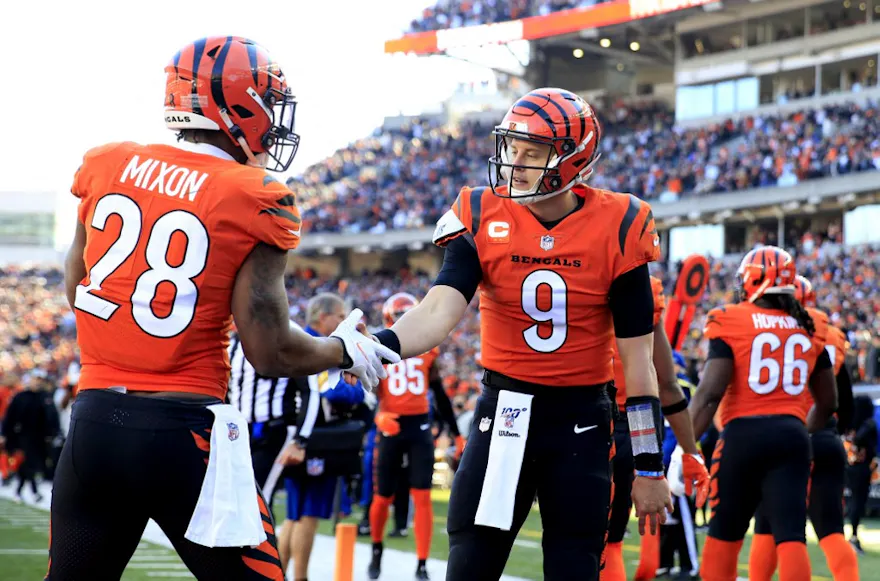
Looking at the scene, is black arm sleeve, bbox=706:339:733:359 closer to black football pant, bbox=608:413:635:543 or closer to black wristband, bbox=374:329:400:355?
black football pant, bbox=608:413:635:543

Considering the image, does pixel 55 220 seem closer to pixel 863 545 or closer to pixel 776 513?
pixel 863 545

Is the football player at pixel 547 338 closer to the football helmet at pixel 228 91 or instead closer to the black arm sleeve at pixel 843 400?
the football helmet at pixel 228 91

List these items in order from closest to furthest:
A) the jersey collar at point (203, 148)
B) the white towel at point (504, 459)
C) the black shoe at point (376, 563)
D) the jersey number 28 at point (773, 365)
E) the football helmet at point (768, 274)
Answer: the jersey collar at point (203, 148)
the white towel at point (504, 459)
the jersey number 28 at point (773, 365)
the football helmet at point (768, 274)
the black shoe at point (376, 563)

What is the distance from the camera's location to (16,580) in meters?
8.84

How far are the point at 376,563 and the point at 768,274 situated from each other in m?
4.46

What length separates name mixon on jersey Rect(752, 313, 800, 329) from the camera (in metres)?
5.94

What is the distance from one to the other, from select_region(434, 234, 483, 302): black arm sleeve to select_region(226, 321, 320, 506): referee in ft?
11.4

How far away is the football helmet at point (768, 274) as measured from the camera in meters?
6.05

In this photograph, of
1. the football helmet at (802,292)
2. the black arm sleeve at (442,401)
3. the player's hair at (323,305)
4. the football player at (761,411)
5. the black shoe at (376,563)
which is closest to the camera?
the football player at (761,411)

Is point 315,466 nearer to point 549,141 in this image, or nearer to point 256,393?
point 256,393

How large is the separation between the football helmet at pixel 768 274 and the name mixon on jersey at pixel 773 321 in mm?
143

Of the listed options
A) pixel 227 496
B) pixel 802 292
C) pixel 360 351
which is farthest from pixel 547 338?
pixel 802 292

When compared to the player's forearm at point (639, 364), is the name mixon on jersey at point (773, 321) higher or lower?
higher

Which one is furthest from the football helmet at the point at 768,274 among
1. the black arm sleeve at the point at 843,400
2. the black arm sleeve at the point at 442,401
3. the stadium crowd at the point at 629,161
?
the stadium crowd at the point at 629,161
